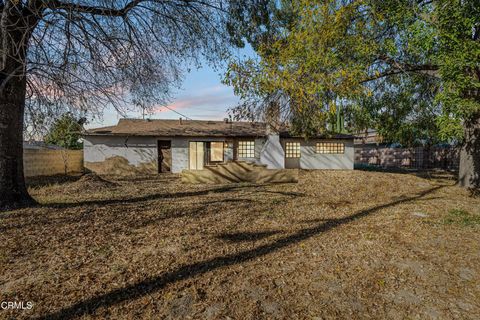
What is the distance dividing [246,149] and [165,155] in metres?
5.43

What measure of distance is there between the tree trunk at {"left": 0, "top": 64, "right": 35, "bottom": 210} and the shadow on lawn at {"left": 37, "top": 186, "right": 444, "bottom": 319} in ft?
18.0

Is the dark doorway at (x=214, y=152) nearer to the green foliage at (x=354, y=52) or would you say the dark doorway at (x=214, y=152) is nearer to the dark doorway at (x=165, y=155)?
the dark doorway at (x=165, y=155)

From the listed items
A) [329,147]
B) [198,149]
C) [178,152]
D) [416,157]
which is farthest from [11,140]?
[416,157]

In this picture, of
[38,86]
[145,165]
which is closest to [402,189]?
[38,86]

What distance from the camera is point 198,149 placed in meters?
18.2

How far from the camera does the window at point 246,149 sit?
18.1 m

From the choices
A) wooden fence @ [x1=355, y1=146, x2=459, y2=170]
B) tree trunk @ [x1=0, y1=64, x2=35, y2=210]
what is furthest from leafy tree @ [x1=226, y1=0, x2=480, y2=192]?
wooden fence @ [x1=355, y1=146, x2=459, y2=170]

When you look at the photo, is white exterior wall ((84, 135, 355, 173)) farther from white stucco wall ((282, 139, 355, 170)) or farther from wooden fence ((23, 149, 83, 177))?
wooden fence ((23, 149, 83, 177))

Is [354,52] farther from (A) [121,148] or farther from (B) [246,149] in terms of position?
(A) [121,148]

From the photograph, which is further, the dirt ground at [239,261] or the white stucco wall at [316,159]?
the white stucco wall at [316,159]

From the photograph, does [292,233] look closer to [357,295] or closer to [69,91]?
[357,295]

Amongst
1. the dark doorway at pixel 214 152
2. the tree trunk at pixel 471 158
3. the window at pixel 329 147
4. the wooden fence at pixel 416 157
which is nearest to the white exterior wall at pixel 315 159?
the window at pixel 329 147

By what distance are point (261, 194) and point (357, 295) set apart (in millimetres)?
6648

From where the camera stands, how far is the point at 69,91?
249 inches
